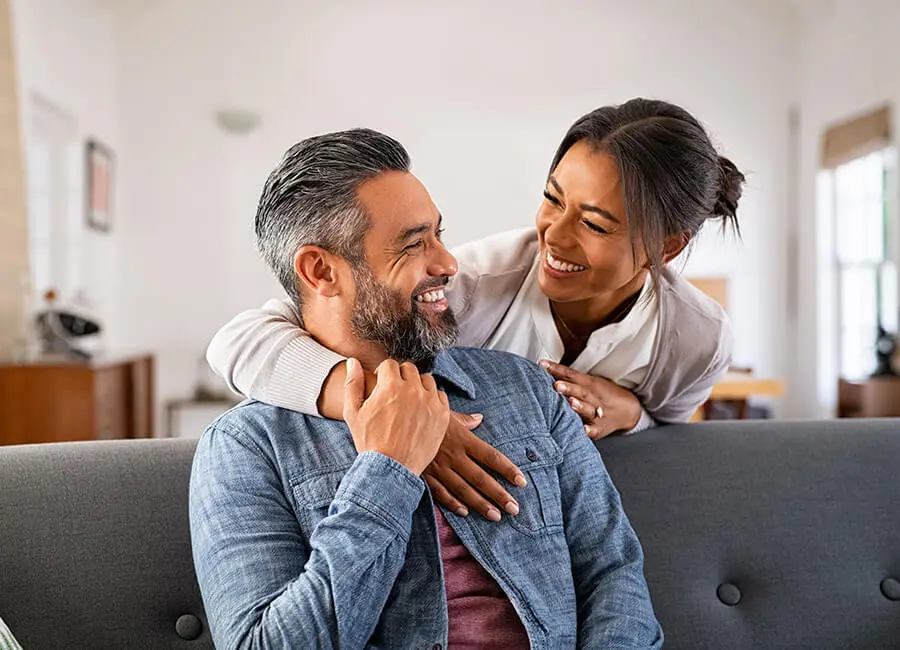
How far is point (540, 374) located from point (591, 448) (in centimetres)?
14

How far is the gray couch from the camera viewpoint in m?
1.59

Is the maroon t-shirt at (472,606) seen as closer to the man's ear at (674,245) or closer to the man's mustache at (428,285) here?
the man's mustache at (428,285)

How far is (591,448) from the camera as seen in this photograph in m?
1.66

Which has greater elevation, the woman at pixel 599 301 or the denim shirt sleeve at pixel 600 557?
the woman at pixel 599 301

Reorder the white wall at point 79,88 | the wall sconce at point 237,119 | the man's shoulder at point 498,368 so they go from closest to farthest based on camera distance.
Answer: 1. the man's shoulder at point 498,368
2. the white wall at point 79,88
3. the wall sconce at point 237,119

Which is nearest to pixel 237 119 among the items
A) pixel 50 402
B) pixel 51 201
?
pixel 51 201

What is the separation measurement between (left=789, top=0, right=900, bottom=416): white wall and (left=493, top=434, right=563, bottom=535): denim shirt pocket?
16.1 feet

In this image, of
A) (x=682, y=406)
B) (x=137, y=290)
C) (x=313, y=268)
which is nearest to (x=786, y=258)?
(x=137, y=290)

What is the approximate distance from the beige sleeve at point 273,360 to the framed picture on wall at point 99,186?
15.4 feet

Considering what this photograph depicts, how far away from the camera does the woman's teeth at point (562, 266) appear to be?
176cm

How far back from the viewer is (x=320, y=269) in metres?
1.60

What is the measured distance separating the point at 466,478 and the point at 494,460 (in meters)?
0.05

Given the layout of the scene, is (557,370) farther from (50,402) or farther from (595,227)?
(50,402)

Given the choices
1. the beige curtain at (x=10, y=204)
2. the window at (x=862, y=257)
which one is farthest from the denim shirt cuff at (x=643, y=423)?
the window at (x=862, y=257)
